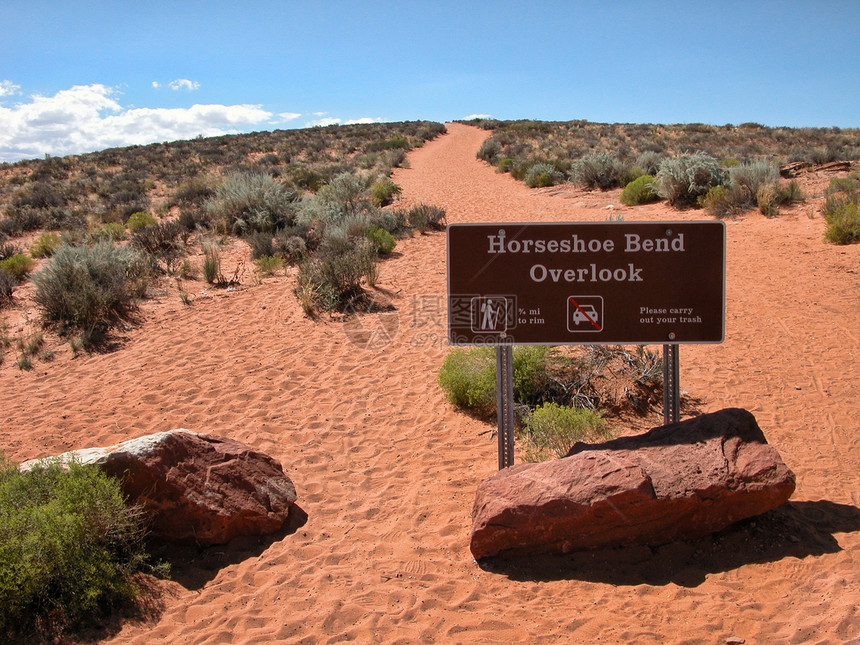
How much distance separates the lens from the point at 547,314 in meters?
3.88

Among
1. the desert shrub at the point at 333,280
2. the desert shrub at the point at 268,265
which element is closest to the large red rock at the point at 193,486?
the desert shrub at the point at 333,280

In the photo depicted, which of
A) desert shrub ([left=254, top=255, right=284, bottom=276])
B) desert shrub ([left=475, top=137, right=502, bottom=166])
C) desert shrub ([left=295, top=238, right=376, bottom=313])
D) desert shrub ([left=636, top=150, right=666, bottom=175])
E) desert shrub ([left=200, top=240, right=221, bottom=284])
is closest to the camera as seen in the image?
desert shrub ([left=295, top=238, right=376, bottom=313])

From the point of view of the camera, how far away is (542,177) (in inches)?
848

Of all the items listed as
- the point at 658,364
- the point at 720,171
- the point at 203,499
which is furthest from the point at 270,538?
the point at 720,171

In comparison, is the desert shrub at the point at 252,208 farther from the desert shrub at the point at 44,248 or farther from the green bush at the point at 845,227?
the green bush at the point at 845,227

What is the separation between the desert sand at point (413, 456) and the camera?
10.00ft

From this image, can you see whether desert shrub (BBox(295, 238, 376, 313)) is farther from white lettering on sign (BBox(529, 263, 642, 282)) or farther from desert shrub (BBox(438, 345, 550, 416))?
white lettering on sign (BBox(529, 263, 642, 282))

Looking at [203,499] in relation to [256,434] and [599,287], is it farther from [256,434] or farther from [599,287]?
[599,287]

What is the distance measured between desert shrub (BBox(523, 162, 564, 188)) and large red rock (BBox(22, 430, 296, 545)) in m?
19.3

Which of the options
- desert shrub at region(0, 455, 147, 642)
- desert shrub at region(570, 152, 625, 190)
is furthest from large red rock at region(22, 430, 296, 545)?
desert shrub at region(570, 152, 625, 190)

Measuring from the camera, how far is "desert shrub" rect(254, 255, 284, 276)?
10305 mm

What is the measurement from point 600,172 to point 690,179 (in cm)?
485

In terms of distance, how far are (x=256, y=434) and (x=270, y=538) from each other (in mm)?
1616

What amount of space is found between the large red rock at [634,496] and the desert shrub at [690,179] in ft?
41.3
